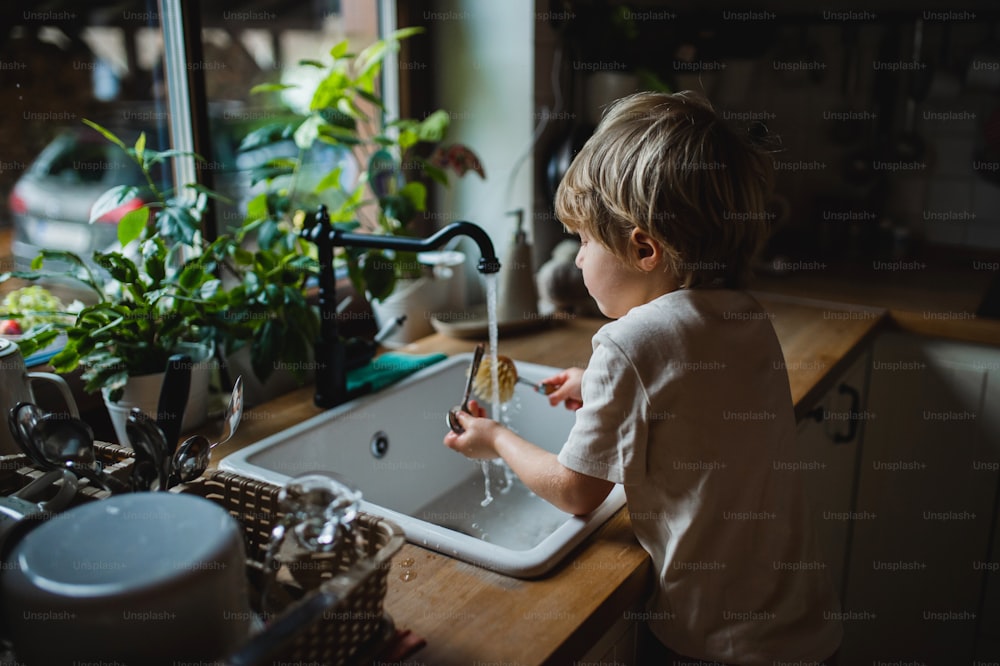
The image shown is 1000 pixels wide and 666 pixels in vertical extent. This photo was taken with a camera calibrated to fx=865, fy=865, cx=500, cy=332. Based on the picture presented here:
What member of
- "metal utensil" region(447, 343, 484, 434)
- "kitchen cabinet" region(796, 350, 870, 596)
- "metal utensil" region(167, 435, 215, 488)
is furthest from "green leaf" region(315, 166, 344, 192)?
"kitchen cabinet" region(796, 350, 870, 596)

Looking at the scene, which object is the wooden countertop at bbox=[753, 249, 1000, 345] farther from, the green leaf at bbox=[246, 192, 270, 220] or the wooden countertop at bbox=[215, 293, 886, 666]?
the green leaf at bbox=[246, 192, 270, 220]

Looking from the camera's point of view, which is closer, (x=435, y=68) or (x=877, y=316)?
(x=877, y=316)

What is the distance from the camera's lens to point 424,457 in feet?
4.76

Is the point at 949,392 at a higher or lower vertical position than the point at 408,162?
lower

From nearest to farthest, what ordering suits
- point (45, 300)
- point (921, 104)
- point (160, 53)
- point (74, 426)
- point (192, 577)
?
point (192, 577)
point (74, 426)
point (45, 300)
point (160, 53)
point (921, 104)

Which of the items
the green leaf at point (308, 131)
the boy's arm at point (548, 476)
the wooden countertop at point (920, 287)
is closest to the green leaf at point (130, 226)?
the green leaf at point (308, 131)

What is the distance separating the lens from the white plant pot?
113 centimetres

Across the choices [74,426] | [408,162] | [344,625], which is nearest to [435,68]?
[408,162]

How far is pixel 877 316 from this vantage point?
176cm

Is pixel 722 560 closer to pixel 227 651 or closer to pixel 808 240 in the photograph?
pixel 227 651

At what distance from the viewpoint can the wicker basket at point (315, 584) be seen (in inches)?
24.4

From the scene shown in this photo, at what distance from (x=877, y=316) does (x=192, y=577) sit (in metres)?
1.54

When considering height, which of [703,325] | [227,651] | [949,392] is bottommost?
[949,392]

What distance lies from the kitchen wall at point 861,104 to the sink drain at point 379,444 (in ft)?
2.68
